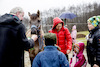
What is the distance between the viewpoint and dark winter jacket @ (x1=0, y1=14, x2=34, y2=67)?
5.18 ft

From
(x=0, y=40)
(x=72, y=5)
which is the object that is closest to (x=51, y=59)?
(x=0, y=40)

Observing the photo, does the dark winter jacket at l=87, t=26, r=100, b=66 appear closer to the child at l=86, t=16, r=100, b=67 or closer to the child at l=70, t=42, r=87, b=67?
the child at l=86, t=16, r=100, b=67

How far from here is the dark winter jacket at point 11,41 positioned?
158 cm

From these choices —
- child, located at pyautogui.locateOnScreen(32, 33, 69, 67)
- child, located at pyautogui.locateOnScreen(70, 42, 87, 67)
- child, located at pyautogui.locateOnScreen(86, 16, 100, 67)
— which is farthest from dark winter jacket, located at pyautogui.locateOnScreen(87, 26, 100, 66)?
child, located at pyautogui.locateOnScreen(32, 33, 69, 67)

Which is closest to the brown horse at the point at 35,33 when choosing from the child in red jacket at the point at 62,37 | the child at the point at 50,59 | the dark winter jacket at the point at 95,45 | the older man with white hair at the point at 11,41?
the child in red jacket at the point at 62,37

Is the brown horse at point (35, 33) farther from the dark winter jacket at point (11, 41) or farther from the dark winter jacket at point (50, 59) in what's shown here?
the dark winter jacket at point (50, 59)

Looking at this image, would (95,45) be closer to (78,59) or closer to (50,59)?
(78,59)

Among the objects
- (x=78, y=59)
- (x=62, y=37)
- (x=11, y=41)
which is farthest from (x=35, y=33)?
(x=78, y=59)

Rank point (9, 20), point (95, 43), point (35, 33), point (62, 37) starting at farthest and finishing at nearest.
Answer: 1. point (62, 37)
2. point (35, 33)
3. point (95, 43)
4. point (9, 20)

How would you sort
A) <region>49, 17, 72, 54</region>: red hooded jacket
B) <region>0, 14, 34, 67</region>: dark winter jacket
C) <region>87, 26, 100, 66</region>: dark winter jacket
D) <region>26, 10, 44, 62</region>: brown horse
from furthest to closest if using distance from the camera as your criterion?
<region>49, 17, 72, 54</region>: red hooded jacket < <region>26, 10, 44, 62</region>: brown horse < <region>87, 26, 100, 66</region>: dark winter jacket < <region>0, 14, 34, 67</region>: dark winter jacket

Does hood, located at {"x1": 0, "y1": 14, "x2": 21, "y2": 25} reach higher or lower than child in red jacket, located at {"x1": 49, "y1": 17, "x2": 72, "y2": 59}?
higher

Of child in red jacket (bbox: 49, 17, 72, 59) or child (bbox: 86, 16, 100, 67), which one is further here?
child in red jacket (bbox: 49, 17, 72, 59)

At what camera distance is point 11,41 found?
1.64 metres

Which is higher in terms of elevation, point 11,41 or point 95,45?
point 11,41
